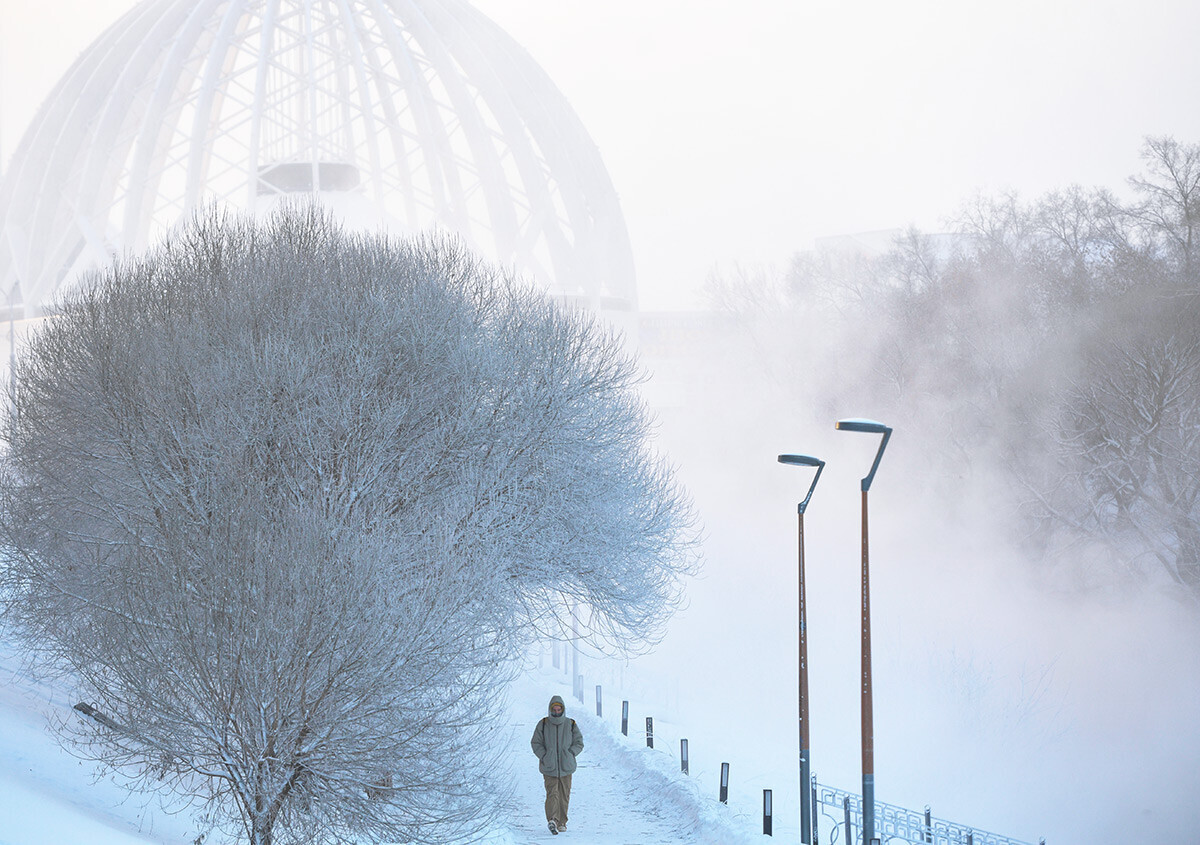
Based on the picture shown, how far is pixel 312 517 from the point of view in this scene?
10.0 m

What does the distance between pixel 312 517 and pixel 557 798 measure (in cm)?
396

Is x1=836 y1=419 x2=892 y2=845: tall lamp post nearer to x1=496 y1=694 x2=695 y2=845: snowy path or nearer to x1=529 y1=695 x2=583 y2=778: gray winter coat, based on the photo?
x1=496 y1=694 x2=695 y2=845: snowy path

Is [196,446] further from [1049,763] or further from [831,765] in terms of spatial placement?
[1049,763]

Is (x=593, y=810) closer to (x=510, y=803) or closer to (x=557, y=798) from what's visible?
(x=510, y=803)

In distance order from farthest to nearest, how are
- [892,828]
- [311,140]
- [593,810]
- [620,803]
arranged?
[311,140] < [892,828] < [620,803] < [593,810]

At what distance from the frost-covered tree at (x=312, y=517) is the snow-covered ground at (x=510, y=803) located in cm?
43

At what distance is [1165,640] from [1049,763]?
6272 mm

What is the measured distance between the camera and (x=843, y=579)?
34375 millimetres

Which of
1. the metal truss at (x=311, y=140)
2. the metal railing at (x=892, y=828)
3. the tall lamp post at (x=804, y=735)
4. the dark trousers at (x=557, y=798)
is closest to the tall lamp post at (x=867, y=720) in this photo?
the metal railing at (x=892, y=828)

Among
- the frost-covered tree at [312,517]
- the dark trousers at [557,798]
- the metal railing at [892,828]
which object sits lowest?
the metal railing at [892,828]

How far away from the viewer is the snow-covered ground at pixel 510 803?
26.9 feet

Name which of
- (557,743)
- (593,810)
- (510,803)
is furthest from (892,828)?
(557,743)

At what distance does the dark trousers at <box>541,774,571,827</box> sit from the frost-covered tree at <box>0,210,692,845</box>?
89 cm

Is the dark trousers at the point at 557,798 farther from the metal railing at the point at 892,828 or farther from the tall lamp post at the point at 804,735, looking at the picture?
the metal railing at the point at 892,828
